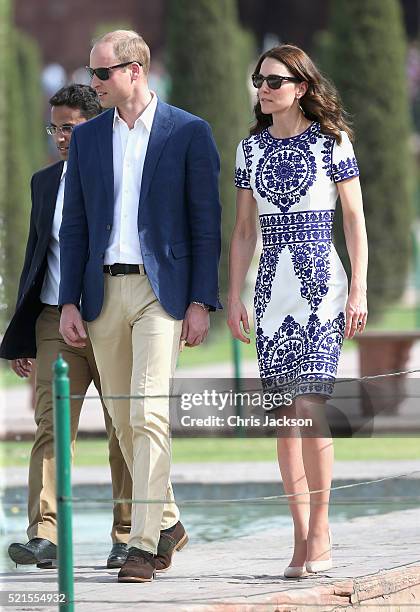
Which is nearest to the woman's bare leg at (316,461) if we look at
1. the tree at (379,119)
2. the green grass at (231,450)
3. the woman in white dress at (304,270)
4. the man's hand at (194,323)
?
the woman in white dress at (304,270)

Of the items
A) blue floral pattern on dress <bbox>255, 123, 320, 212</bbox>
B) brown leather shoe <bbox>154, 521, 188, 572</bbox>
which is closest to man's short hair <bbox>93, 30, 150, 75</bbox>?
blue floral pattern on dress <bbox>255, 123, 320, 212</bbox>

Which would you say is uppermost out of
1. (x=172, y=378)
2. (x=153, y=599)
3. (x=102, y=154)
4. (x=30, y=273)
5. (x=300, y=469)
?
(x=102, y=154)

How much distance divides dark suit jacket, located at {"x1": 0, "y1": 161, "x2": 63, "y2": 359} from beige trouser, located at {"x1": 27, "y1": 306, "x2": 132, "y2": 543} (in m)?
0.05

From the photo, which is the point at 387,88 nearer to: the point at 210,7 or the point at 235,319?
the point at 210,7

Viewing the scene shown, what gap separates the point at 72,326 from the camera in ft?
17.3

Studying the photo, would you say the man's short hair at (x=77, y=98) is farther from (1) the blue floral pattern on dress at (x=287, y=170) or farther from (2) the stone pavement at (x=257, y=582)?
(2) the stone pavement at (x=257, y=582)

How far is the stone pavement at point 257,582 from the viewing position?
4.69 meters

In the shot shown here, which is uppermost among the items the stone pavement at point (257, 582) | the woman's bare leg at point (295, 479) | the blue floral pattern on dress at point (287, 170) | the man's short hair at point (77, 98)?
the man's short hair at point (77, 98)

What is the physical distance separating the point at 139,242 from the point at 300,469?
3.24 ft

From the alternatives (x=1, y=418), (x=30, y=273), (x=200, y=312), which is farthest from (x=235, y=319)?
(x=1, y=418)

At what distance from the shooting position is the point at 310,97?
517 centimetres

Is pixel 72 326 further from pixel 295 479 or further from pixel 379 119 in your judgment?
pixel 379 119

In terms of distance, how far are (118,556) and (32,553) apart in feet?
1.07

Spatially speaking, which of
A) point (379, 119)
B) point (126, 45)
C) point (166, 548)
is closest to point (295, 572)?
point (166, 548)
